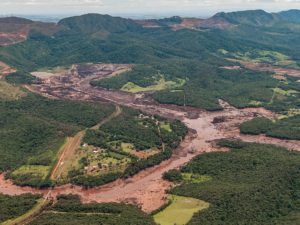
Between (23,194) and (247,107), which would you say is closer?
(23,194)

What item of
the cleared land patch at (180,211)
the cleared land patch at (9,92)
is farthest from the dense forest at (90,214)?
the cleared land patch at (9,92)

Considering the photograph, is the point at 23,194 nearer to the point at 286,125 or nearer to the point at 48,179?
the point at 48,179

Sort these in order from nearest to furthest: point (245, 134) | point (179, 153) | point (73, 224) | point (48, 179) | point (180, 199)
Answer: point (73, 224), point (180, 199), point (48, 179), point (179, 153), point (245, 134)

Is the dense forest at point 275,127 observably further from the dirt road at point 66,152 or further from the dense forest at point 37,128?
the dirt road at point 66,152

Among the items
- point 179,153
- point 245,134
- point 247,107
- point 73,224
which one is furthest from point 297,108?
point 73,224

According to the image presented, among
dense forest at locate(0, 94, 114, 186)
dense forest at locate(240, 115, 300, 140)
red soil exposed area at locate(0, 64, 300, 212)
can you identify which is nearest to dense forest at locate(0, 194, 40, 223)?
red soil exposed area at locate(0, 64, 300, 212)

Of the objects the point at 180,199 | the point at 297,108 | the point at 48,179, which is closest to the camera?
the point at 180,199
